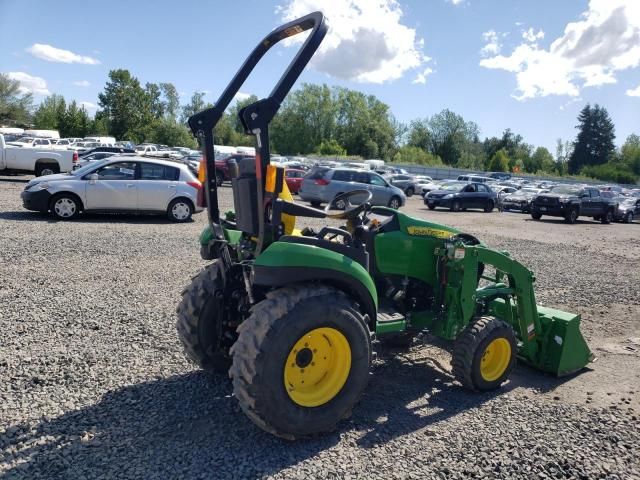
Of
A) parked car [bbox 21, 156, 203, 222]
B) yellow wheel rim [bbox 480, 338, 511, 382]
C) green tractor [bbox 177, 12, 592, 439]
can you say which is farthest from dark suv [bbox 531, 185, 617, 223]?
yellow wheel rim [bbox 480, 338, 511, 382]

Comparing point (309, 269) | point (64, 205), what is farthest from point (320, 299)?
point (64, 205)

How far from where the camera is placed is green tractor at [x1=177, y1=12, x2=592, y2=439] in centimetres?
333

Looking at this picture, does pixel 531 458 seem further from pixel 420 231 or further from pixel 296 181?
pixel 296 181

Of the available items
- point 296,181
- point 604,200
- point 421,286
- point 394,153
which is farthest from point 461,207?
point 394,153

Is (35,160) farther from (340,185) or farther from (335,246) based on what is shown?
(335,246)

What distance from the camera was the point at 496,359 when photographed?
4.71 metres

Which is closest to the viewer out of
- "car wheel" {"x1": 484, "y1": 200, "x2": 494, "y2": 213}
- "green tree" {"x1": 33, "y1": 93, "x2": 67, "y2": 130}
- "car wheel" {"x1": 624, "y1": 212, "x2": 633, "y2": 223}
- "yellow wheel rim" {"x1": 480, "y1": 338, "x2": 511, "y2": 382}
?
"yellow wheel rim" {"x1": 480, "y1": 338, "x2": 511, "y2": 382}

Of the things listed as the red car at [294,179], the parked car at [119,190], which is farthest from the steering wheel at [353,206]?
the red car at [294,179]

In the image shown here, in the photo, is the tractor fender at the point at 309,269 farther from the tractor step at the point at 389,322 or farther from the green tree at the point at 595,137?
the green tree at the point at 595,137

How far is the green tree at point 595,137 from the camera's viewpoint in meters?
91.2

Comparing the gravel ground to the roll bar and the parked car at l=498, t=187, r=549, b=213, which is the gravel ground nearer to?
the roll bar

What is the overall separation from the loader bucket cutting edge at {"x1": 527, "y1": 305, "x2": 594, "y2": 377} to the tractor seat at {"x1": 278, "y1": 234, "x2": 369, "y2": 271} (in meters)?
2.31

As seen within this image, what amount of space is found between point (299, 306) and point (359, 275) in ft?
1.74

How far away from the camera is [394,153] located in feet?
306
